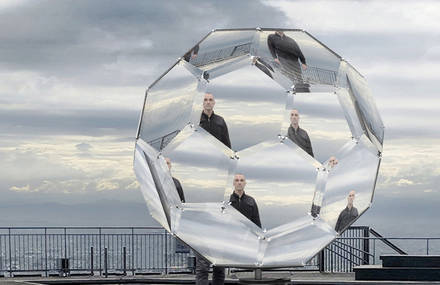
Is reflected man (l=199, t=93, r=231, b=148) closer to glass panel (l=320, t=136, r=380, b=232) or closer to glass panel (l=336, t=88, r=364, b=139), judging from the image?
glass panel (l=320, t=136, r=380, b=232)

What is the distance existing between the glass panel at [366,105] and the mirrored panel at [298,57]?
1.21 feet

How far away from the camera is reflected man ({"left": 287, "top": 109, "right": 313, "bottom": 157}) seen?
46.7 feet

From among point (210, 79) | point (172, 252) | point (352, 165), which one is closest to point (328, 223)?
point (352, 165)

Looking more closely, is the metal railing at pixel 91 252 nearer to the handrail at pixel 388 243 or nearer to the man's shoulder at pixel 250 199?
the handrail at pixel 388 243

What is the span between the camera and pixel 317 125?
14406 millimetres

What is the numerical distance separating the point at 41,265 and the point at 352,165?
18490 mm

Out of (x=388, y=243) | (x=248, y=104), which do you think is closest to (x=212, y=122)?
(x=248, y=104)

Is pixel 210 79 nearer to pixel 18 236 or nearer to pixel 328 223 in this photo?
pixel 328 223

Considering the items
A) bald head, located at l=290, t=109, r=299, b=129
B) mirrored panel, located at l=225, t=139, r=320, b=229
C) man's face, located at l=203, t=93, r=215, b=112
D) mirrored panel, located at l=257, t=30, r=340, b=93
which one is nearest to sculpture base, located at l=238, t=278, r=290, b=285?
mirrored panel, located at l=225, t=139, r=320, b=229

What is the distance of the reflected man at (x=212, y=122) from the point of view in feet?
46.7

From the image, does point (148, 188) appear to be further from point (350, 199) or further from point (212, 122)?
point (350, 199)

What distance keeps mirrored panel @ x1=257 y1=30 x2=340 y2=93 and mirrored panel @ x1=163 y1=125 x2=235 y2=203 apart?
150 centimetres

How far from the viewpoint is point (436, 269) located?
2738 centimetres

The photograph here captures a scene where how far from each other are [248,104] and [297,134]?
870mm
